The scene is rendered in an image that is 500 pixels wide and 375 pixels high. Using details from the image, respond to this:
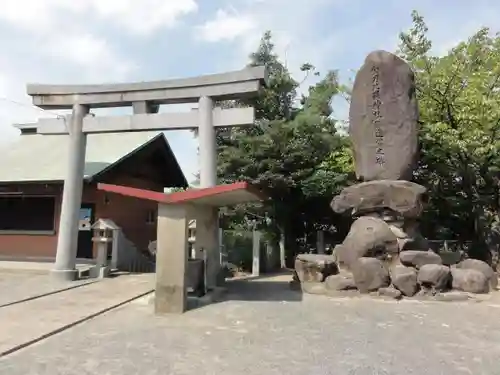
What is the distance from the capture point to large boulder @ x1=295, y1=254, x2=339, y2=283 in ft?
34.1

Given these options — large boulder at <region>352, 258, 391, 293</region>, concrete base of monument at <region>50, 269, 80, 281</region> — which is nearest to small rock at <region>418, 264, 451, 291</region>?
large boulder at <region>352, 258, 391, 293</region>

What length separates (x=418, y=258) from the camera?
9805mm

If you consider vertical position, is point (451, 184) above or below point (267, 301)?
above

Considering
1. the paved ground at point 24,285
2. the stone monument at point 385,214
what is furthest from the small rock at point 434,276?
the paved ground at point 24,285

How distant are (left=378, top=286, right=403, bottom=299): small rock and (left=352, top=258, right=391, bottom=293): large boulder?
13cm

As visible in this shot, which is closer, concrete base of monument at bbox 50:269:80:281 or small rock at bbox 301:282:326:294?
small rock at bbox 301:282:326:294

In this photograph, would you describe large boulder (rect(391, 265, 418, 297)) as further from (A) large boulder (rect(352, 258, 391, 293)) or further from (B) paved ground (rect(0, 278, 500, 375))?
(B) paved ground (rect(0, 278, 500, 375))

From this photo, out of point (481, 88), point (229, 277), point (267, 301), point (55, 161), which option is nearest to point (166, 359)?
point (267, 301)

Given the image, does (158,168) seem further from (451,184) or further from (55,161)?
(451,184)

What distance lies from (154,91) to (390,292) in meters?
7.01

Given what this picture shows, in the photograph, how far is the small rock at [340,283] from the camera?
9.89 metres

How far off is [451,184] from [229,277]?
26.3 feet

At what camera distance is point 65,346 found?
18.5 feet

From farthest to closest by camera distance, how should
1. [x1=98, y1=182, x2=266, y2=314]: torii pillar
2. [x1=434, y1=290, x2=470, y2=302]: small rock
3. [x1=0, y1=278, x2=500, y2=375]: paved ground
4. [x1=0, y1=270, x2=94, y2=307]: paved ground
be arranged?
[x1=434, y1=290, x2=470, y2=302]: small rock, [x1=0, y1=270, x2=94, y2=307]: paved ground, [x1=98, y1=182, x2=266, y2=314]: torii pillar, [x1=0, y1=278, x2=500, y2=375]: paved ground
